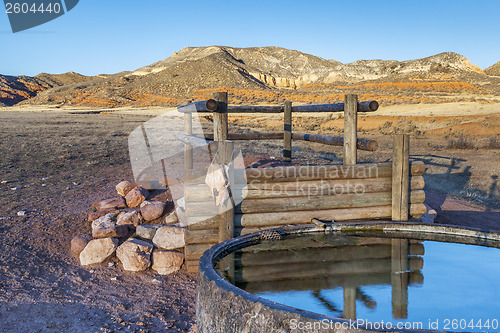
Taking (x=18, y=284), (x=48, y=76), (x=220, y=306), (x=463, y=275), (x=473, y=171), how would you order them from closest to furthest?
1. (x=220, y=306)
2. (x=463, y=275)
3. (x=18, y=284)
4. (x=473, y=171)
5. (x=48, y=76)

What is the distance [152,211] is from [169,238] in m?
0.72

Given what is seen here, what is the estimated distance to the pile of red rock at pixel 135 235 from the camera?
436 centimetres

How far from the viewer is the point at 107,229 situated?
4.79 m

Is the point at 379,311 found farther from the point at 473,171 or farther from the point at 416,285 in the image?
the point at 473,171

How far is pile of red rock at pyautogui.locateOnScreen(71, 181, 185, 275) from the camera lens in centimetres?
436


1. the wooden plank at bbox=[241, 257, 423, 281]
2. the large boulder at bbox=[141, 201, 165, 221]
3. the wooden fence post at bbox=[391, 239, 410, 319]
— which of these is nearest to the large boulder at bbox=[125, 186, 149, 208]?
the large boulder at bbox=[141, 201, 165, 221]

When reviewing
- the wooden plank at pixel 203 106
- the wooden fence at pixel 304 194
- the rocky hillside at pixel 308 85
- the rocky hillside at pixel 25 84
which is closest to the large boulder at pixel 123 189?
the wooden plank at pixel 203 106

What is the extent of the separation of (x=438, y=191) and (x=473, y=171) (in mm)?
2249

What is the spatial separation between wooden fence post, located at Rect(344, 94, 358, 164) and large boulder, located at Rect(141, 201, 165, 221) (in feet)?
7.97

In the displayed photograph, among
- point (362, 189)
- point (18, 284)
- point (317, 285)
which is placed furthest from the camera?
point (362, 189)

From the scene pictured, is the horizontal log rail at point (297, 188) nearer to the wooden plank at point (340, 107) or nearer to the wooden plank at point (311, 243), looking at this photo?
the wooden plank at point (311, 243)

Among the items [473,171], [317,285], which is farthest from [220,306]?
[473,171]

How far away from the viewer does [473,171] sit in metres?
9.41

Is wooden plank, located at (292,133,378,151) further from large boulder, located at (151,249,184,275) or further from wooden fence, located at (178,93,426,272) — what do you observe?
large boulder, located at (151,249,184,275)
